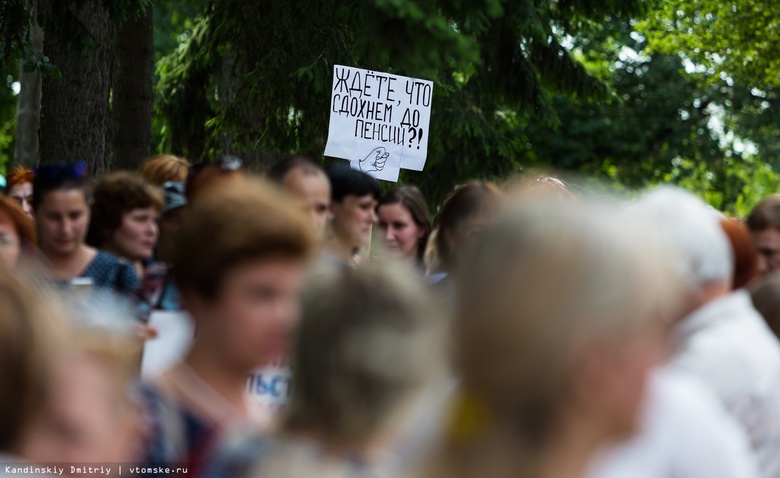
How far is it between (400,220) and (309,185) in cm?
152

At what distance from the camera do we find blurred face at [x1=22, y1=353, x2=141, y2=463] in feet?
6.54

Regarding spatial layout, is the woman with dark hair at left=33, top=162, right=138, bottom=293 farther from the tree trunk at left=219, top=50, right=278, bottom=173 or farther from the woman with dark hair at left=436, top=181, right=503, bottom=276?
the tree trunk at left=219, top=50, right=278, bottom=173

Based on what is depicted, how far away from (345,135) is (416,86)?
29.8 inches

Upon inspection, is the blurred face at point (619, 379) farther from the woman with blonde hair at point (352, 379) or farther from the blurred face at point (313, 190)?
the blurred face at point (313, 190)

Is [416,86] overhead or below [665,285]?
overhead

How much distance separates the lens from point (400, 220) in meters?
6.22

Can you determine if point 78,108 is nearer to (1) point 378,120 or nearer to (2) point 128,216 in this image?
(1) point 378,120

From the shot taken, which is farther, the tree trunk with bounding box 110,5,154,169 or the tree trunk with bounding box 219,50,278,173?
the tree trunk with bounding box 110,5,154,169

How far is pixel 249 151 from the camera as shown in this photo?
514 inches

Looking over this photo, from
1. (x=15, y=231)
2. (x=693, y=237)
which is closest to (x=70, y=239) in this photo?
(x=15, y=231)

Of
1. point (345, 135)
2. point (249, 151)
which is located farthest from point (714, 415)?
point (249, 151)

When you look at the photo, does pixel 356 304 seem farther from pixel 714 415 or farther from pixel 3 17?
pixel 3 17

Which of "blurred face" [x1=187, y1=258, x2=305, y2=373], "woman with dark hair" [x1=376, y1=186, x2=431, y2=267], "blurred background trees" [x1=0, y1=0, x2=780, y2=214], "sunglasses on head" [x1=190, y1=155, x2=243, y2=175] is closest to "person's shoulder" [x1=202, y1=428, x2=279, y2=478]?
"blurred face" [x1=187, y1=258, x2=305, y2=373]

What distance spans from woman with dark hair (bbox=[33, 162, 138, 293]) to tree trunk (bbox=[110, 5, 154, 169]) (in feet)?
28.6
